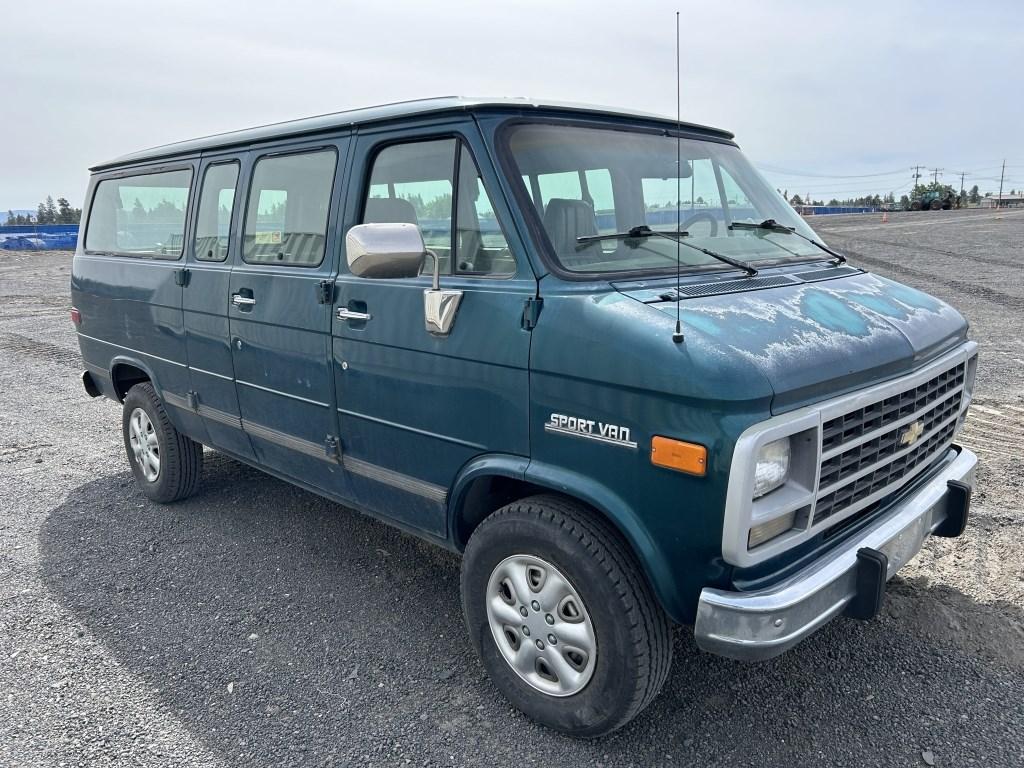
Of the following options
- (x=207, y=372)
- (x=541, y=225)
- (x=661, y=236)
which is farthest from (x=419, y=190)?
(x=207, y=372)

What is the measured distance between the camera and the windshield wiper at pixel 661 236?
3.03 metres

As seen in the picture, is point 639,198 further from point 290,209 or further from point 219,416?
point 219,416

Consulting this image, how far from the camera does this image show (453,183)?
311cm

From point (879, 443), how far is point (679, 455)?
90 centimetres

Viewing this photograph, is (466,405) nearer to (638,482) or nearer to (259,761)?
(638,482)

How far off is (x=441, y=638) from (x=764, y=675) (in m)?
1.41

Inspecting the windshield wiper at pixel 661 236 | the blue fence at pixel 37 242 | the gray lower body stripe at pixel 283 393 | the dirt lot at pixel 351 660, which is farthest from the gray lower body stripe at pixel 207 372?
the blue fence at pixel 37 242

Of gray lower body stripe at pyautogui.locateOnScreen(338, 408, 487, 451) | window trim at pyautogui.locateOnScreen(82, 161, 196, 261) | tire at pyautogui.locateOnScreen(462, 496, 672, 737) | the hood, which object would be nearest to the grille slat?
the hood

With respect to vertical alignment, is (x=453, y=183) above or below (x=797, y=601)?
above

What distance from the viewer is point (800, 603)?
94.9 inches

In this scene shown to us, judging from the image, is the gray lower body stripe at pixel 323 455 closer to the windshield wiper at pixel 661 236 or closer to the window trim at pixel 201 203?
the window trim at pixel 201 203

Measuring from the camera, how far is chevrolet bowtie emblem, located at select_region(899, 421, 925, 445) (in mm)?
2930

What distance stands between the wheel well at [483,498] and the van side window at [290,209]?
1361 mm

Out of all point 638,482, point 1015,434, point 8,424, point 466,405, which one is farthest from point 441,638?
point 8,424
